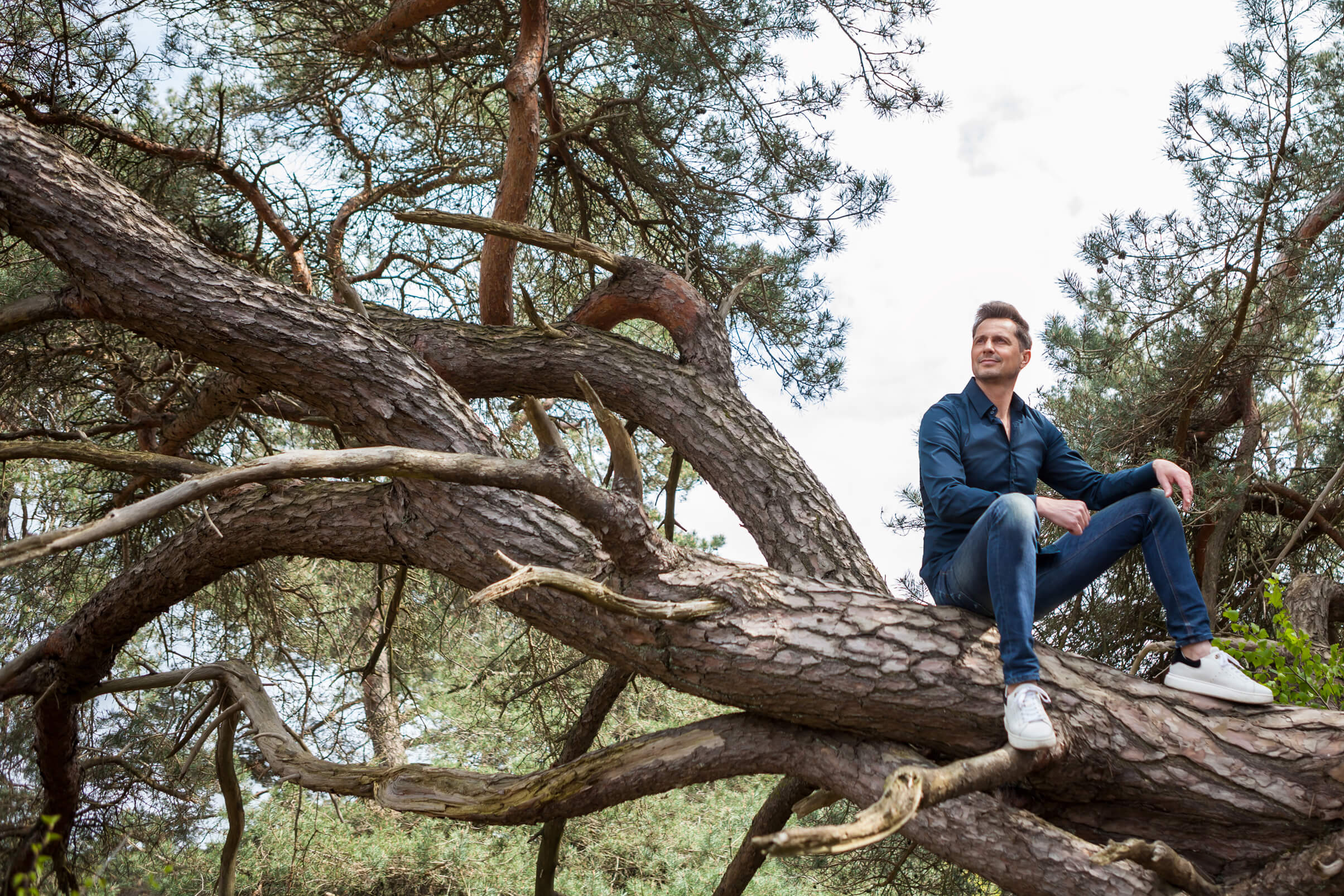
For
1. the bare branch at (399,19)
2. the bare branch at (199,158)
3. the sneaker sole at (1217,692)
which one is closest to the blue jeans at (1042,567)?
the sneaker sole at (1217,692)

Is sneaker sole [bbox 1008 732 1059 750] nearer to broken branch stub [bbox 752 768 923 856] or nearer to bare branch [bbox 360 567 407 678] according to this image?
broken branch stub [bbox 752 768 923 856]

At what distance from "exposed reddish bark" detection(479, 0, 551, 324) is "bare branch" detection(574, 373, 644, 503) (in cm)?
190

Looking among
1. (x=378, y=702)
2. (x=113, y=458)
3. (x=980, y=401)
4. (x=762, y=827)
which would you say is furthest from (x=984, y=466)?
(x=378, y=702)

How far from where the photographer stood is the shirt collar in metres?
2.80

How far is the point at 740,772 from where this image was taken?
294cm

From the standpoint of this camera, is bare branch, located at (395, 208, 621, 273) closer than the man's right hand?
No

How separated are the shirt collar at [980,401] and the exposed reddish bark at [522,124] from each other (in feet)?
7.56

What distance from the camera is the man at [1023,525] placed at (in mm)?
2355

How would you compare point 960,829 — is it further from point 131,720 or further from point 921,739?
point 131,720

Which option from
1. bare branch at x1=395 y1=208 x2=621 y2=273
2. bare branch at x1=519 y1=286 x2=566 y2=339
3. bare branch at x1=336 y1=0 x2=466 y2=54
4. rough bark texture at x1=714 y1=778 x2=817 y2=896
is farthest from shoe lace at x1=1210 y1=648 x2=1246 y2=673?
bare branch at x1=336 y1=0 x2=466 y2=54

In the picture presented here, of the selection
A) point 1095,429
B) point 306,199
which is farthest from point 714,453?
point 306,199

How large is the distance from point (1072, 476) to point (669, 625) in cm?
128

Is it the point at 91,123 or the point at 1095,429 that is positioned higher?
the point at 91,123

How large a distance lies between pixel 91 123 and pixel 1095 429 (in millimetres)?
4686
